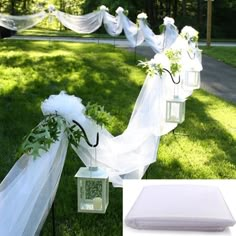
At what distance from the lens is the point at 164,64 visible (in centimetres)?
534

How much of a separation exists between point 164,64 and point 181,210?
326cm

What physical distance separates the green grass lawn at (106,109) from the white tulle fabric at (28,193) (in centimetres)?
56

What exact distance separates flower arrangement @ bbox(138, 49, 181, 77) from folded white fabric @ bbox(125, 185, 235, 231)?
2740 millimetres

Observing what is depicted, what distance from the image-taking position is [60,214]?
3918 millimetres

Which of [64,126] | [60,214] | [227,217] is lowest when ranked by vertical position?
[60,214]

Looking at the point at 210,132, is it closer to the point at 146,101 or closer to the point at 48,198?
the point at 146,101

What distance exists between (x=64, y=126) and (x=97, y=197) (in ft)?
1.70

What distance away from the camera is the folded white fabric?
2160mm

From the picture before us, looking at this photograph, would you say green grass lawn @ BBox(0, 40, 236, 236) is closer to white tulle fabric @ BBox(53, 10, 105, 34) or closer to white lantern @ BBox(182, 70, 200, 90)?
white lantern @ BBox(182, 70, 200, 90)

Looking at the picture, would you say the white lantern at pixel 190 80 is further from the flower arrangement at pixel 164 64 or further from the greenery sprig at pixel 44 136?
the greenery sprig at pixel 44 136

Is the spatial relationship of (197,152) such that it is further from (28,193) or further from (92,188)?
(28,193)

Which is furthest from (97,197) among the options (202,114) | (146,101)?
(202,114)

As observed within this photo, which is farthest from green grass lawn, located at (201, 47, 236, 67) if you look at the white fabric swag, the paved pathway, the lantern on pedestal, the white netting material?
the lantern on pedestal

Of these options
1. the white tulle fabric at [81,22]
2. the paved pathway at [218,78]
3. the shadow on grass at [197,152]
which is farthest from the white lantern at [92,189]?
the white tulle fabric at [81,22]
